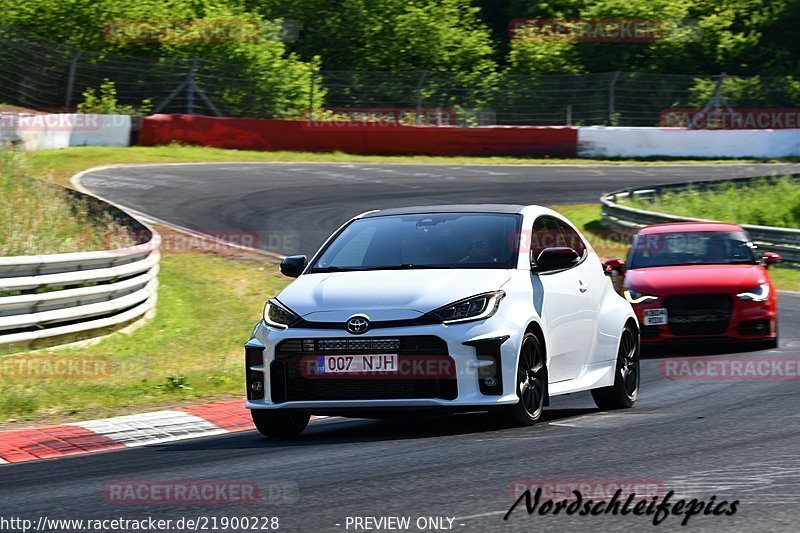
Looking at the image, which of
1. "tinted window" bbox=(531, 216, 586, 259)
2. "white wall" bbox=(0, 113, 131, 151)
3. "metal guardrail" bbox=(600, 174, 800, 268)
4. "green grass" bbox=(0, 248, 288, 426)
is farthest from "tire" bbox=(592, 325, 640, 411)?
"white wall" bbox=(0, 113, 131, 151)

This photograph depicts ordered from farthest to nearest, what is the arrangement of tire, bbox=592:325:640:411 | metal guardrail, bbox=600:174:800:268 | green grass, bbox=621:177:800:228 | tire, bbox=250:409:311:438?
1. green grass, bbox=621:177:800:228
2. metal guardrail, bbox=600:174:800:268
3. tire, bbox=592:325:640:411
4. tire, bbox=250:409:311:438

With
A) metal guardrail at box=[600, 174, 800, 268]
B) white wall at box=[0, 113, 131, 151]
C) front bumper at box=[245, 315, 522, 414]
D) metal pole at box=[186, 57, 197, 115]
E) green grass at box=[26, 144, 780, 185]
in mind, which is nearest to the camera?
front bumper at box=[245, 315, 522, 414]

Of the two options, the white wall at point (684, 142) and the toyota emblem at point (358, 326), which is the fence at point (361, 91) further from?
the toyota emblem at point (358, 326)

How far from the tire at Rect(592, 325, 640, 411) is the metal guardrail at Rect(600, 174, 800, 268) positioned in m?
13.2

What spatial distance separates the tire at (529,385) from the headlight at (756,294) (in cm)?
640

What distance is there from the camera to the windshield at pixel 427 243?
8.91 m

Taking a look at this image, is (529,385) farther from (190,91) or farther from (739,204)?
(190,91)

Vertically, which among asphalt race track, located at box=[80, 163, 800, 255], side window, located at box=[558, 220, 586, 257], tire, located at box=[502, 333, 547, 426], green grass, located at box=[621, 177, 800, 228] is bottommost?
green grass, located at box=[621, 177, 800, 228]

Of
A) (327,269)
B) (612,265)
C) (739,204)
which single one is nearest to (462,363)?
(327,269)

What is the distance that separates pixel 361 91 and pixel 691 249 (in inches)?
1055

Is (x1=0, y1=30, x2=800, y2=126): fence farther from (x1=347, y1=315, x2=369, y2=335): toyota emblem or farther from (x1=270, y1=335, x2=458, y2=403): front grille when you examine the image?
(x1=347, y1=315, x2=369, y2=335): toyota emblem

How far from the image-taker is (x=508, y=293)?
8352mm

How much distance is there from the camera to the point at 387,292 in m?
8.22

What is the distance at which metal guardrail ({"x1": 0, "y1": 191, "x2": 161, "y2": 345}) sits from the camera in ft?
43.7
